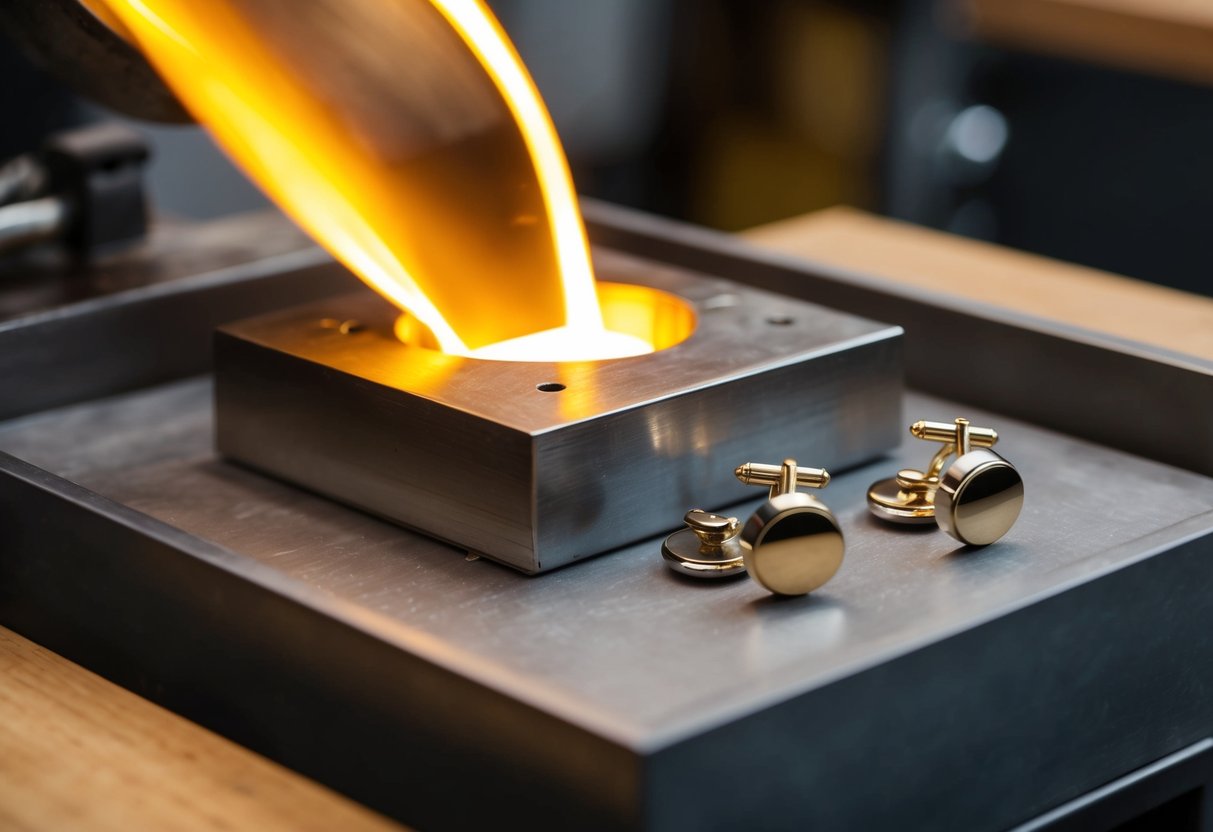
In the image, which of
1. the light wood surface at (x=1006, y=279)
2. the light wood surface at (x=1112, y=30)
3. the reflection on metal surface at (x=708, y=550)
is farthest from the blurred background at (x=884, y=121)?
the reflection on metal surface at (x=708, y=550)

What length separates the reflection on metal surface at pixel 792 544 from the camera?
2.17 ft

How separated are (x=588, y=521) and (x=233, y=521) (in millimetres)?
172

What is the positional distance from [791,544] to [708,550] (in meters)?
0.06

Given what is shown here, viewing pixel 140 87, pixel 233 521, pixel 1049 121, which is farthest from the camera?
pixel 1049 121

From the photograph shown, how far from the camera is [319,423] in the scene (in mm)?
801

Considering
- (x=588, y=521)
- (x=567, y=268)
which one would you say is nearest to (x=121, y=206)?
(x=567, y=268)

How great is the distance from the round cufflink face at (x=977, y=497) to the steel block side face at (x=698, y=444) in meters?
0.10

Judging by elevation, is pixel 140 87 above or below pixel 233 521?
above

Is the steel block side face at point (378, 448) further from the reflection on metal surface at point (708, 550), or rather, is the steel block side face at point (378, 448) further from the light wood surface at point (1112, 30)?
the light wood surface at point (1112, 30)

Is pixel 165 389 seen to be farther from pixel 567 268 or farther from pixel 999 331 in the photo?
pixel 999 331

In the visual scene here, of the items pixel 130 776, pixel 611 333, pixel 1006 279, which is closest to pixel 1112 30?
pixel 1006 279

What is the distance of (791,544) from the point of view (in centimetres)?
66

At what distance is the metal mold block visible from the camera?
717mm

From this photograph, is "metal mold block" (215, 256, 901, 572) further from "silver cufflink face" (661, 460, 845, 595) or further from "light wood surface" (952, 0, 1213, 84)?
"light wood surface" (952, 0, 1213, 84)
